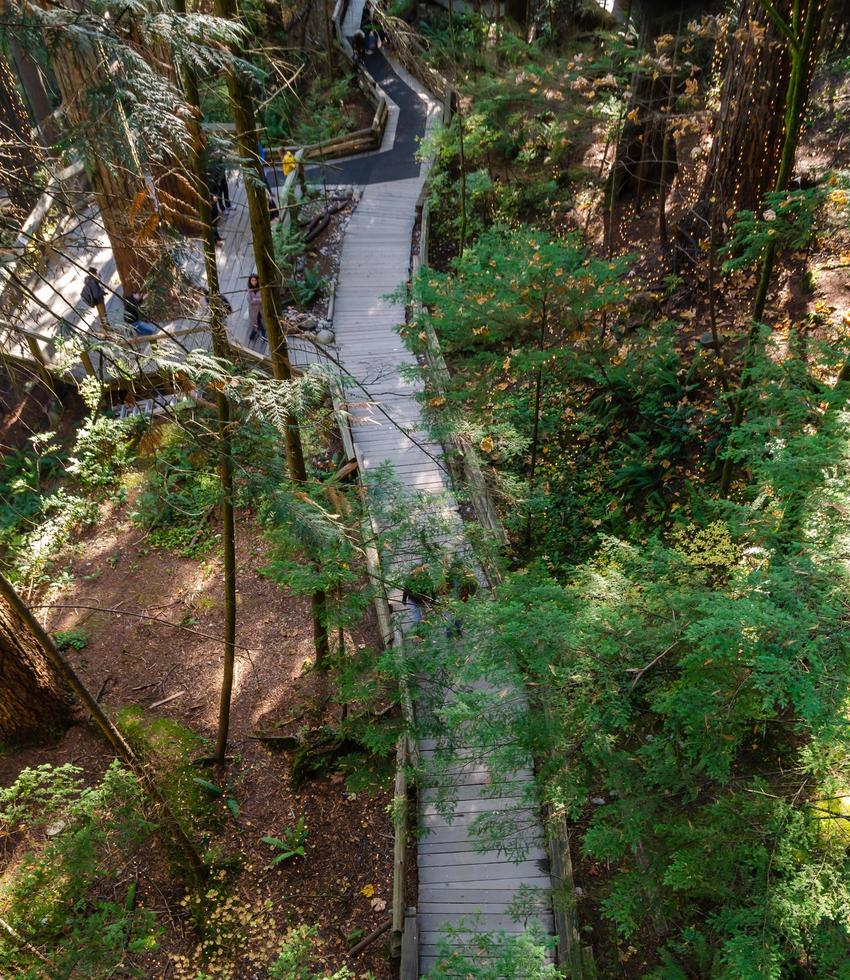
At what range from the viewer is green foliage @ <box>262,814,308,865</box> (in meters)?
7.39

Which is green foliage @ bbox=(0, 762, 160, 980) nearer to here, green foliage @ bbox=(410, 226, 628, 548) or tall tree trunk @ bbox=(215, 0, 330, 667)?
tall tree trunk @ bbox=(215, 0, 330, 667)

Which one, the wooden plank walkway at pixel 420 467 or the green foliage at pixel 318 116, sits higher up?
the green foliage at pixel 318 116

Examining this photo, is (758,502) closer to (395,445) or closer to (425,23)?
(395,445)

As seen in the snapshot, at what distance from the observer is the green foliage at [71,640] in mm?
9617

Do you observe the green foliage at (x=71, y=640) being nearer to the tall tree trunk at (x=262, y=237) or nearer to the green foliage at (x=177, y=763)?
the green foliage at (x=177, y=763)

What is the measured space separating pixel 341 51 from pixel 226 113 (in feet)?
74.5

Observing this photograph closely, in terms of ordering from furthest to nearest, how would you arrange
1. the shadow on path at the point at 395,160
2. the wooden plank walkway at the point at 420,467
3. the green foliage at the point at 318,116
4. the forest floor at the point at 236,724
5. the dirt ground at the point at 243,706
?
the green foliage at the point at 318,116
the shadow on path at the point at 395,160
the dirt ground at the point at 243,706
the forest floor at the point at 236,724
the wooden plank walkway at the point at 420,467

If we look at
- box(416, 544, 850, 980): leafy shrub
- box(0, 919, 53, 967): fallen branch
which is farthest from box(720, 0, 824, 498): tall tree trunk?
box(0, 919, 53, 967): fallen branch

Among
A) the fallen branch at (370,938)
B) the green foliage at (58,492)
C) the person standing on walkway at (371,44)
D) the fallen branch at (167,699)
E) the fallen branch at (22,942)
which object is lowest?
the fallen branch at (370,938)

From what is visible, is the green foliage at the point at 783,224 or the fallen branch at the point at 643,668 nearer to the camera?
the fallen branch at the point at 643,668

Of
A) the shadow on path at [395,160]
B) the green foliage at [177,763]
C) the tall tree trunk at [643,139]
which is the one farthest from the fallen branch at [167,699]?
→ the shadow on path at [395,160]

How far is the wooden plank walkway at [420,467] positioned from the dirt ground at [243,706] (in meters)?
0.74

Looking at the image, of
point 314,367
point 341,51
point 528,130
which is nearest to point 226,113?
point 314,367

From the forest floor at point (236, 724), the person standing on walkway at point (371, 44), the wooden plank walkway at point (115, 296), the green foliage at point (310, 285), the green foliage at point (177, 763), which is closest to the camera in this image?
the forest floor at point (236, 724)
